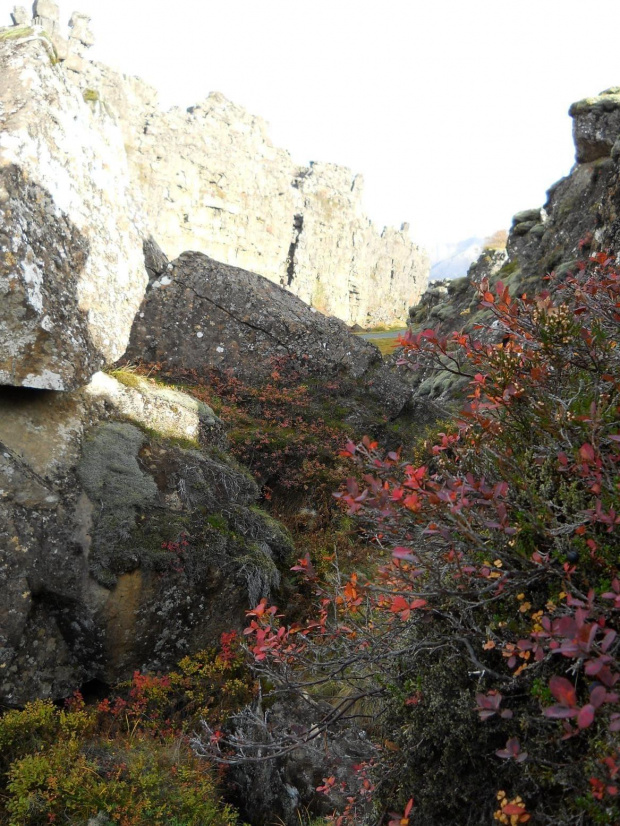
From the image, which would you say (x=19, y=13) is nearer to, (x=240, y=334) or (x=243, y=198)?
(x=243, y=198)

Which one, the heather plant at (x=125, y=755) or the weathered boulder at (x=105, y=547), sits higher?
the weathered boulder at (x=105, y=547)

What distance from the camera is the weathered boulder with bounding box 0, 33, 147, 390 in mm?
6023

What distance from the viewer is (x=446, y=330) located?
845 inches

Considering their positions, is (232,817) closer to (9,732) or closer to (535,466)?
(9,732)

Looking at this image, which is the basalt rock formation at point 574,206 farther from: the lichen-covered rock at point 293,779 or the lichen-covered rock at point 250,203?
the lichen-covered rock at point 250,203

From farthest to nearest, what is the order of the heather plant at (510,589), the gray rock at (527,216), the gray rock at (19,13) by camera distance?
the gray rock at (19,13) < the gray rock at (527,216) < the heather plant at (510,589)

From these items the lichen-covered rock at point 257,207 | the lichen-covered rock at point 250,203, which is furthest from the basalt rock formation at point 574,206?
the lichen-covered rock at point 257,207

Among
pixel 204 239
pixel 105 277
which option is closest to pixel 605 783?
pixel 105 277

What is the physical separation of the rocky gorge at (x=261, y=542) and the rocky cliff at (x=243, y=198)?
5176cm

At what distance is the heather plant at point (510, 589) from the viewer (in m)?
2.35

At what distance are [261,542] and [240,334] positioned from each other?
17.7ft

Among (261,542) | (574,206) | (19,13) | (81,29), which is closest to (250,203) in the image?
(81,29)

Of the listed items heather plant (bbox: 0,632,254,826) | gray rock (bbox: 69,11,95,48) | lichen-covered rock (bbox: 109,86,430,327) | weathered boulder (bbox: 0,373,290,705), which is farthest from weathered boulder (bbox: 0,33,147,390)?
gray rock (bbox: 69,11,95,48)

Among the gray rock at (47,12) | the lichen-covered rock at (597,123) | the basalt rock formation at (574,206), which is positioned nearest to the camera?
the basalt rock formation at (574,206)
